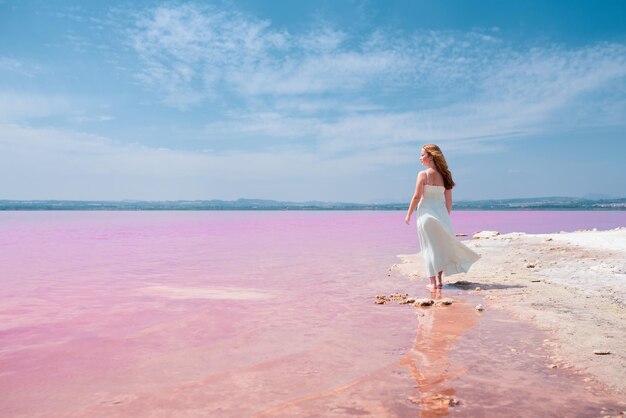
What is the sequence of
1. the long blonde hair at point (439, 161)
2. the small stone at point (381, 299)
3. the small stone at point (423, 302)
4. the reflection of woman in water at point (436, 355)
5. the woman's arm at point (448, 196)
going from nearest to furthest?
the reflection of woman in water at point (436, 355), the small stone at point (423, 302), the small stone at point (381, 299), the long blonde hair at point (439, 161), the woman's arm at point (448, 196)

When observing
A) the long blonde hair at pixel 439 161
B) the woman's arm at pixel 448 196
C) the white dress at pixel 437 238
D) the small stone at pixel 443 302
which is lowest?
the small stone at pixel 443 302

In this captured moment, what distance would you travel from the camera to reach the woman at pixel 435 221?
7.37 metres

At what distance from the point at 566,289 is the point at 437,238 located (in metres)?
2.02

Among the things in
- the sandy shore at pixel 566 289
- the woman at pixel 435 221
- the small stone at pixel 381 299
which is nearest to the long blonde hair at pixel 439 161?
the woman at pixel 435 221

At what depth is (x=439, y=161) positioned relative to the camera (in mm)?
7371

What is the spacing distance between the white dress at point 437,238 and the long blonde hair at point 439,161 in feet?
0.57

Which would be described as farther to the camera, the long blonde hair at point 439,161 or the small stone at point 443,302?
the long blonde hair at point 439,161

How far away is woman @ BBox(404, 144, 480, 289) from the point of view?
7367 millimetres

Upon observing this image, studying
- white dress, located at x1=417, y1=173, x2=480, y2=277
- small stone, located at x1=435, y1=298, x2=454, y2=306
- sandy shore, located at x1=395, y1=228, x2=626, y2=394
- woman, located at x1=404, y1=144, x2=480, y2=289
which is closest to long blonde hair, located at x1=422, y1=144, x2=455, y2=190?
woman, located at x1=404, y1=144, x2=480, y2=289

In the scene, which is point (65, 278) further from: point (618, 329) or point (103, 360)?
point (618, 329)

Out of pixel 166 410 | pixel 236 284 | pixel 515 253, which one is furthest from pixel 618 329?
pixel 515 253

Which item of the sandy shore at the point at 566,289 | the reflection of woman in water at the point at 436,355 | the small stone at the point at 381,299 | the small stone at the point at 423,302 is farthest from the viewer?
the small stone at the point at 381,299

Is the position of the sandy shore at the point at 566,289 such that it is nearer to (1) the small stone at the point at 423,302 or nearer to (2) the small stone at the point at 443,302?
(2) the small stone at the point at 443,302

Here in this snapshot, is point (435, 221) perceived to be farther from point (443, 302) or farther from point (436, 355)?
point (436, 355)
